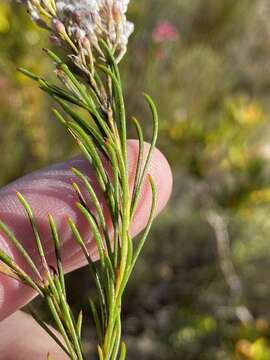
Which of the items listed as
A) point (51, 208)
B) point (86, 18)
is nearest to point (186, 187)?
point (51, 208)

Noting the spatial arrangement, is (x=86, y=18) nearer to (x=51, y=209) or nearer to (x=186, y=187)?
(x=51, y=209)

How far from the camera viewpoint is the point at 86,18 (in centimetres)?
65

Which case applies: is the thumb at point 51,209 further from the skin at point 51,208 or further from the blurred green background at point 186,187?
the blurred green background at point 186,187

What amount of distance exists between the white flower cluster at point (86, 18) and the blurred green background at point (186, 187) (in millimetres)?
1347

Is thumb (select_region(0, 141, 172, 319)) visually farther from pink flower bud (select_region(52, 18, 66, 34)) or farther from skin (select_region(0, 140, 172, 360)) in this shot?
pink flower bud (select_region(52, 18, 66, 34))

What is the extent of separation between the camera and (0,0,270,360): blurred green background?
204 centimetres

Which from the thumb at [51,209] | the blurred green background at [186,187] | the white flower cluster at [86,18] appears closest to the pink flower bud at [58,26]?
the white flower cluster at [86,18]

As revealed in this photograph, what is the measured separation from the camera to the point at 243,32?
4004 millimetres

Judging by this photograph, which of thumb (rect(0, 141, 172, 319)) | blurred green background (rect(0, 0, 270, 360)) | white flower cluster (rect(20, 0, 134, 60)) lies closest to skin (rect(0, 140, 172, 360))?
thumb (rect(0, 141, 172, 319))

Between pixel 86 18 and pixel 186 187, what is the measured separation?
2427mm

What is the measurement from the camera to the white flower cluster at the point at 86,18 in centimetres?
64

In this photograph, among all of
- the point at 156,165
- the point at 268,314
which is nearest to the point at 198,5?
the point at 268,314

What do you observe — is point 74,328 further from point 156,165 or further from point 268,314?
point 268,314

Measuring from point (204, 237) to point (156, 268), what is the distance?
30 cm
